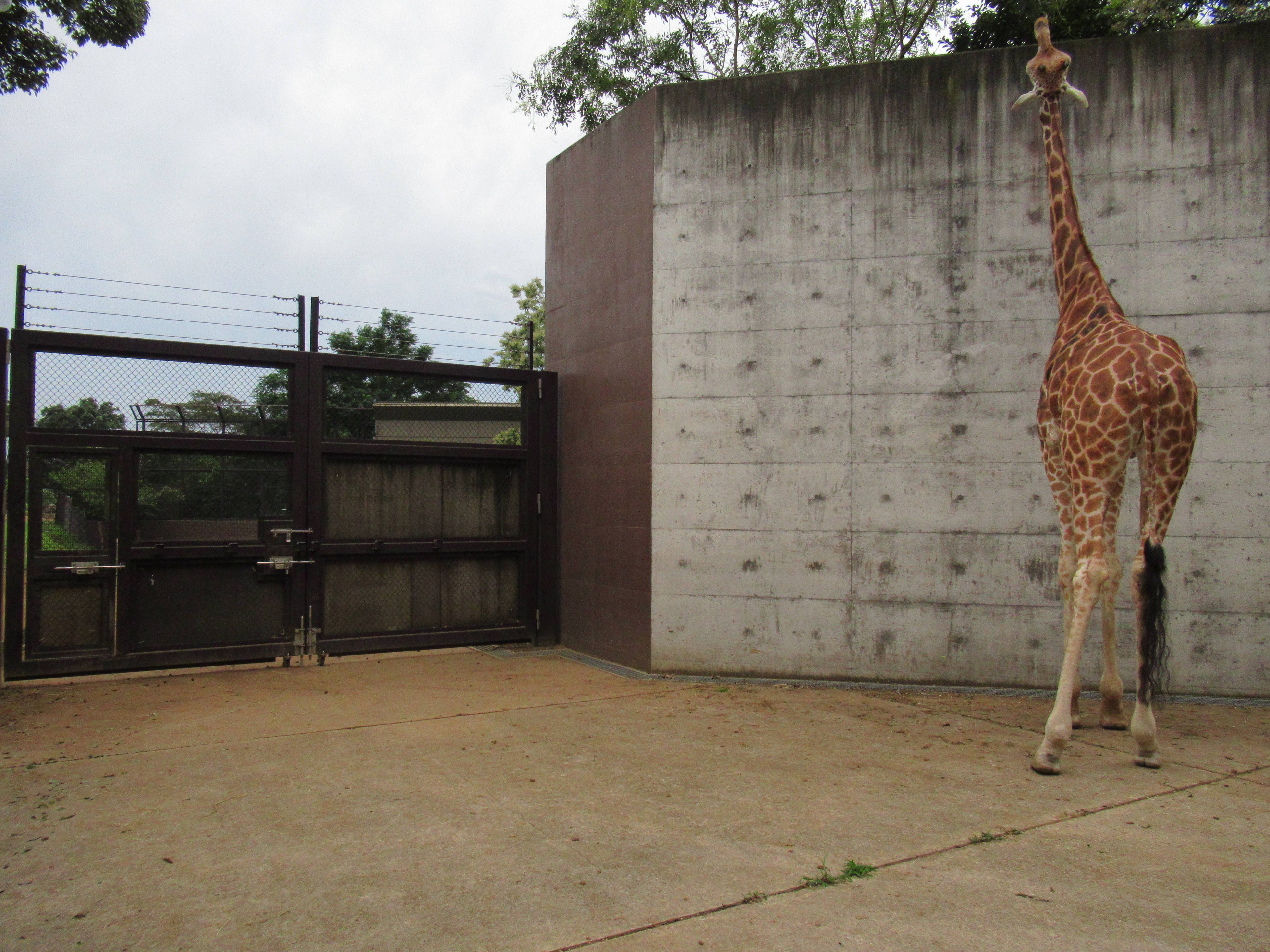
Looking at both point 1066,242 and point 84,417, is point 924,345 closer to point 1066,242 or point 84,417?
point 1066,242

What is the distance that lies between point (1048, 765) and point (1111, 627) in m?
1.04

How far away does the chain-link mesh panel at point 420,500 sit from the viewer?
7316 millimetres

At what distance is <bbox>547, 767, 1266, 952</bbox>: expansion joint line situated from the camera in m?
2.73

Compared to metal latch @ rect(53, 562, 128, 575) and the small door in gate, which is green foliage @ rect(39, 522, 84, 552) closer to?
the small door in gate

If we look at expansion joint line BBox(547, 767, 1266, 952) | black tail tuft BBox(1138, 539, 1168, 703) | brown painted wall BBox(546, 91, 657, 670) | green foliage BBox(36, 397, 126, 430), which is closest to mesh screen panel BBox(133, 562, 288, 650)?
green foliage BBox(36, 397, 126, 430)

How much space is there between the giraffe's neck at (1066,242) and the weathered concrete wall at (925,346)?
3.60 feet

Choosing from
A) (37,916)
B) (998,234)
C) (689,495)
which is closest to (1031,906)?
(37,916)

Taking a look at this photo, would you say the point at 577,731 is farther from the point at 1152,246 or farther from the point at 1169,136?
the point at 1169,136

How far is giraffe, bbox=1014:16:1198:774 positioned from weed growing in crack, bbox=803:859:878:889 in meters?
1.63

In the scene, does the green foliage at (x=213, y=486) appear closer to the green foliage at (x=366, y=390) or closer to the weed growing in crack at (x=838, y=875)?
the green foliage at (x=366, y=390)

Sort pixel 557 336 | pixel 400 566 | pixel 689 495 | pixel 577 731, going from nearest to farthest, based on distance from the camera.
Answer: pixel 577 731 < pixel 689 495 < pixel 400 566 < pixel 557 336

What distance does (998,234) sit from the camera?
635 centimetres

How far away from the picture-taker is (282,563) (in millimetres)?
6945

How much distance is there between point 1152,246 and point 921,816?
4.57 metres
